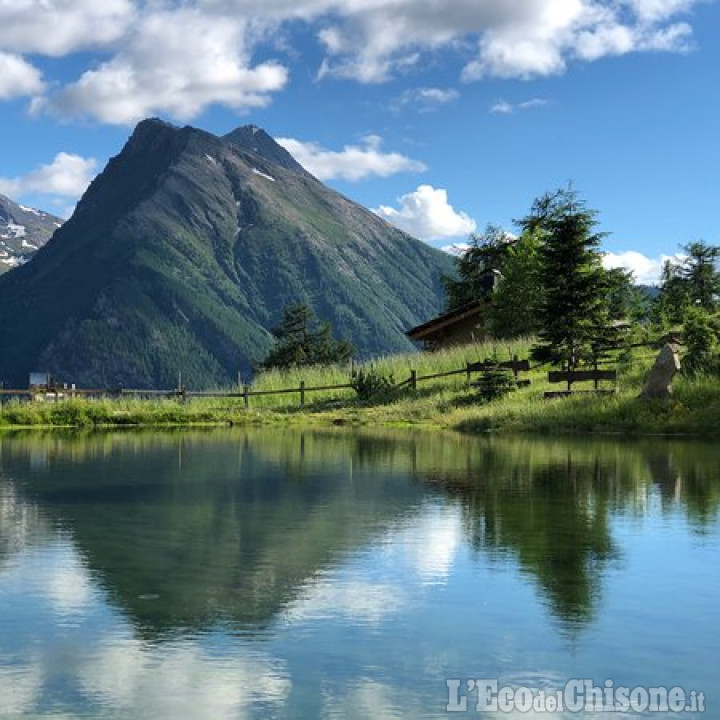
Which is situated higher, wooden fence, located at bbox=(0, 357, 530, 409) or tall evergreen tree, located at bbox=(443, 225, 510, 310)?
tall evergreen tree, located at bbox=(443, 225, 510, 310)

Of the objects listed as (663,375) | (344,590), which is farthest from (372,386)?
(344,590)

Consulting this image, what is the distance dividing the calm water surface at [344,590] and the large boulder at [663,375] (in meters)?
14.6

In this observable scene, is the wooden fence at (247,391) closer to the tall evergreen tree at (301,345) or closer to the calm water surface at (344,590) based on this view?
the calm water surface at (344,590)

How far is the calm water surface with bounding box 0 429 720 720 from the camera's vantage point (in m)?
7.25

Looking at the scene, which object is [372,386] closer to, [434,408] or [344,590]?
[434,408]

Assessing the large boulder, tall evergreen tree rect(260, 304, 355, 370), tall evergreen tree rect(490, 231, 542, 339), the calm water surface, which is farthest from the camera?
tall evergreen tree rect(260, 304, 355, 370)

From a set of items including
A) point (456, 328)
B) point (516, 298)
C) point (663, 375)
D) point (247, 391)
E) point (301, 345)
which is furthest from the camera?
point (301, 345)

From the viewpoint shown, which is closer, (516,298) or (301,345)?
(516,298)

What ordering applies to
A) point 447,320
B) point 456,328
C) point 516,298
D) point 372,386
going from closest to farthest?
point 372,386
point 516,298
point 447,320
point 456,328

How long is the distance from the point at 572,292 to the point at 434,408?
9.74 m

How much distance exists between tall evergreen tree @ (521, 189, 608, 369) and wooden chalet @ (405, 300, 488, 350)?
14.0 m

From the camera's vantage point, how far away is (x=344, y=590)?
10109mm

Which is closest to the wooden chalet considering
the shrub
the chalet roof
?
the chalet roof

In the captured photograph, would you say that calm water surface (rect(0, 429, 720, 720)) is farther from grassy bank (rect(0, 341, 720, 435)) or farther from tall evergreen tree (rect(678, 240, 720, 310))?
tall evergreen tree (rect(678, 240, 720, 310))
